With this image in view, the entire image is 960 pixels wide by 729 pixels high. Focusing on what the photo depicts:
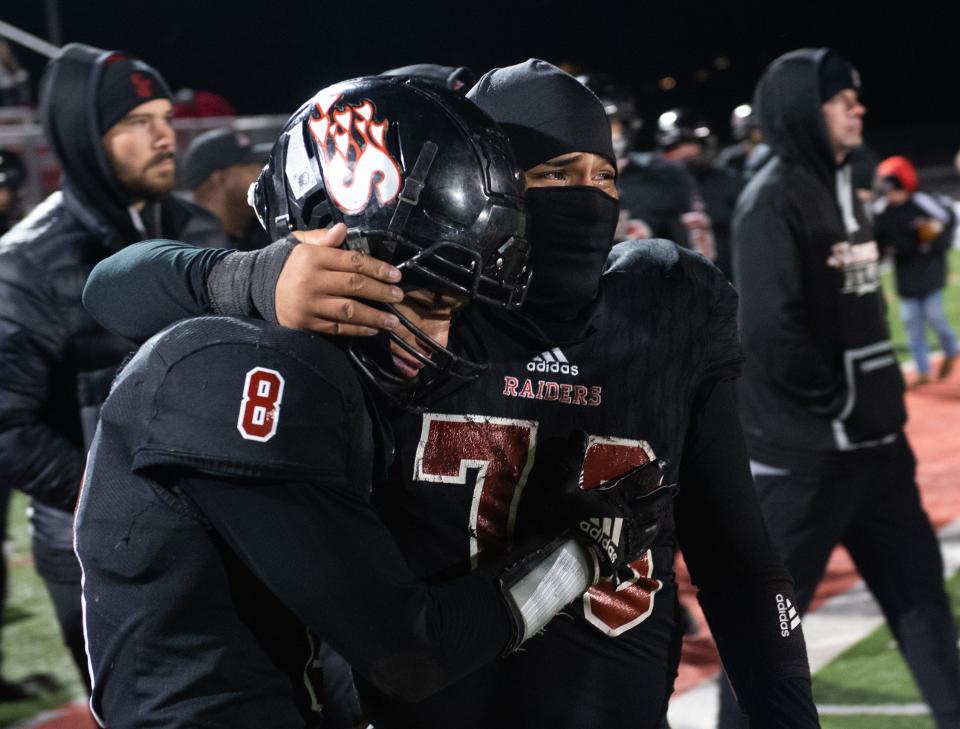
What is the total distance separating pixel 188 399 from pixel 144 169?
8.43 feet

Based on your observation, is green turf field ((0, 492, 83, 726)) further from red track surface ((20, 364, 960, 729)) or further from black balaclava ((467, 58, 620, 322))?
black balaclava ((467, 58, 620, 322))

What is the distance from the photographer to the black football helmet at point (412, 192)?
162cm

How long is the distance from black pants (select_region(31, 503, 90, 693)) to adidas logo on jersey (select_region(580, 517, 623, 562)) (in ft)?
6.70

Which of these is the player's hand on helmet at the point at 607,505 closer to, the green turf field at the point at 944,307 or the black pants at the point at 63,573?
the black pants at the point at 63,573

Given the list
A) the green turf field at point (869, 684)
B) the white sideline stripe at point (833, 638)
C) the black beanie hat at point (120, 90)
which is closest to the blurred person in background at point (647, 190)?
the white sideline stripe at point (833, 638)

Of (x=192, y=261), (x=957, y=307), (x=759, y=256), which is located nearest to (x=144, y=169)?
(x=759, y=256)

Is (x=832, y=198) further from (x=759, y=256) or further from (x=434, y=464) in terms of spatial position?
(x=434, y=464)

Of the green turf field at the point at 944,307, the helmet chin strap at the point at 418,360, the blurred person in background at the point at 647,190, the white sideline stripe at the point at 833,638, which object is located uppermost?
the helmet chin strap at the point at 418,360

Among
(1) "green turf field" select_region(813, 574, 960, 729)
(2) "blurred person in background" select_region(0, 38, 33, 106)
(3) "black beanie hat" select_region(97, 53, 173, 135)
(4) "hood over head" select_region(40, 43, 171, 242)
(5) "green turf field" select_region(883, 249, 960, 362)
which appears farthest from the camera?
(2) "blurred person in background" select_region(0, 38, 33, 106)

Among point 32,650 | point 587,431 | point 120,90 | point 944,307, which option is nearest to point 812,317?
point 587,431

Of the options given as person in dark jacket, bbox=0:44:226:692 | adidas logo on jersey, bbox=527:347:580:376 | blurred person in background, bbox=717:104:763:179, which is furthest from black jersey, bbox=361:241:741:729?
A: blurred person in background, bbox=717:104:763:179

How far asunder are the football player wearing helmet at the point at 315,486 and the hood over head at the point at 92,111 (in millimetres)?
2078

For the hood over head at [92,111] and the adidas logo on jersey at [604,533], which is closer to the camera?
the adidas logo on jersey at [604,533]

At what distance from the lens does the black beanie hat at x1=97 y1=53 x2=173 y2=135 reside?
386 cm
